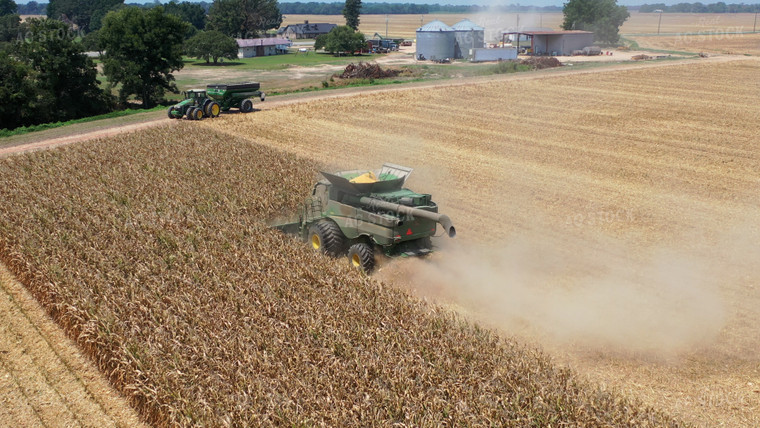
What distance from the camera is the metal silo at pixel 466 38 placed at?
234 ft

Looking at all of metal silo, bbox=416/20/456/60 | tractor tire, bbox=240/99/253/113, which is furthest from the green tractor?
metal silo, bbox=416/20/456/60

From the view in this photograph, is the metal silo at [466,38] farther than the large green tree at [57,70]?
Yes

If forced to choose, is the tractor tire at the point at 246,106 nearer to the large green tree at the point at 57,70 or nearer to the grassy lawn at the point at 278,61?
the large green tree at the point at 57,70

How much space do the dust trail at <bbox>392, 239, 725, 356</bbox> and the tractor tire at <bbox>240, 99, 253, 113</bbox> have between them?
22808 millimetres

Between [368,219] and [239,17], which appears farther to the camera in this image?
[239,17]

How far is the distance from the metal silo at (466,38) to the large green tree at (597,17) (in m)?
21.6

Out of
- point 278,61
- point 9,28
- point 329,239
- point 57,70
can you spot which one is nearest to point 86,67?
point 57,70

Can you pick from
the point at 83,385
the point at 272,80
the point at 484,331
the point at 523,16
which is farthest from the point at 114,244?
the point at 523,16

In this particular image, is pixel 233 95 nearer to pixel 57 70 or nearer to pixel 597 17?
pixel 57 70

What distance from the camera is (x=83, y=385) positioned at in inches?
380

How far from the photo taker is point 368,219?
13414 millimetres

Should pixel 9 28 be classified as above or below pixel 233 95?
above

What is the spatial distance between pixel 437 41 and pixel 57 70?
41564mm

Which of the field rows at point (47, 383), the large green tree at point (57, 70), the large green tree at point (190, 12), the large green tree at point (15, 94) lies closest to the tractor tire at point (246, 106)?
the large green tree at point (15, 94)
